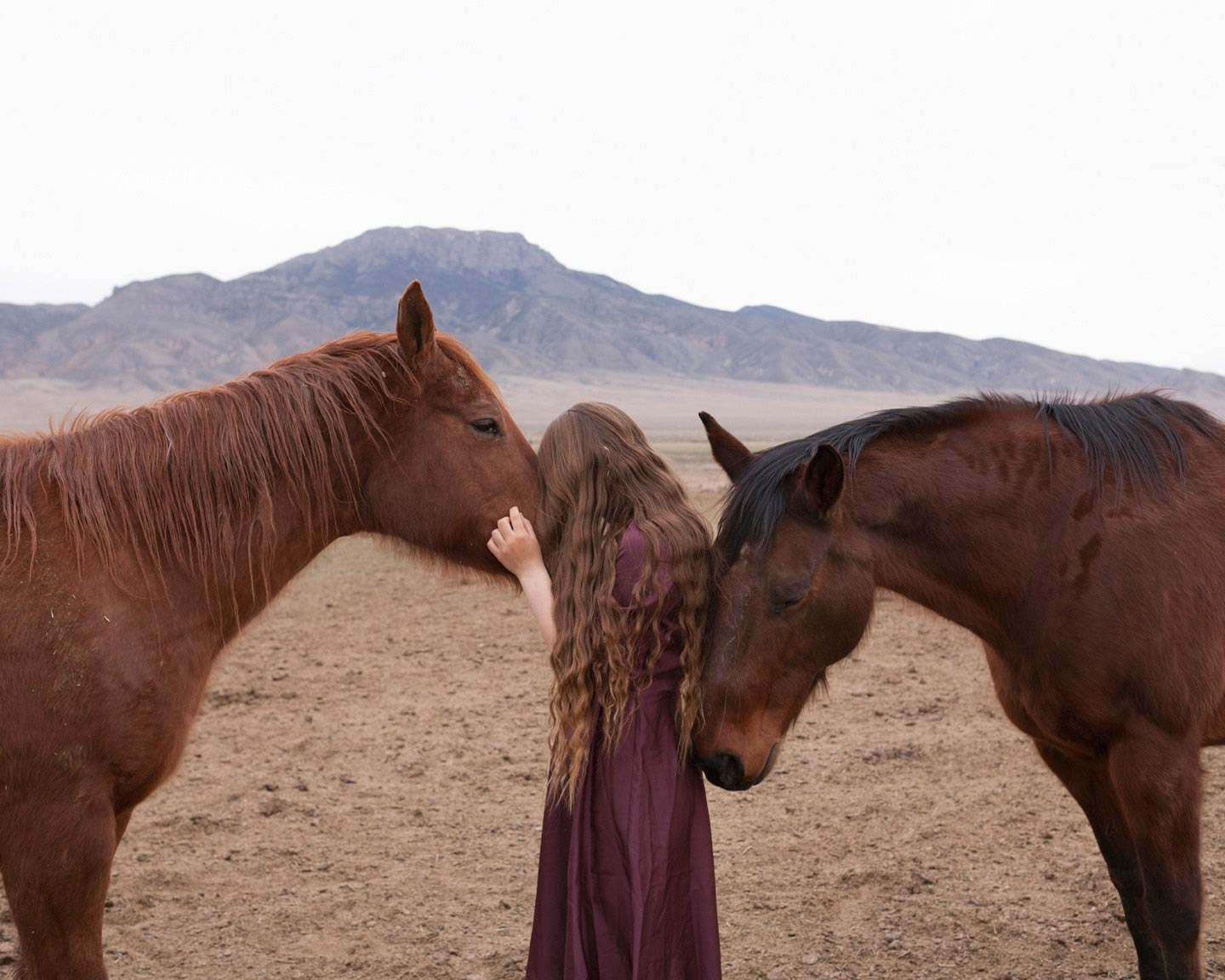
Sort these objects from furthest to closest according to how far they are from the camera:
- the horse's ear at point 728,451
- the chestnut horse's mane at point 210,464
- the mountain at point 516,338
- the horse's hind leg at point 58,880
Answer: the mountain at point 516,338 < the horse's ear at point 728,451 < the chestnut horse's mane at point 210,464 < the horse's hind leg at point 58,880

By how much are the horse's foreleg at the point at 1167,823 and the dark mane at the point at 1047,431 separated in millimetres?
761

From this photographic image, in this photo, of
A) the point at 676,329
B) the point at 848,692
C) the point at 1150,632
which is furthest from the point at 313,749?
the point at 676,329

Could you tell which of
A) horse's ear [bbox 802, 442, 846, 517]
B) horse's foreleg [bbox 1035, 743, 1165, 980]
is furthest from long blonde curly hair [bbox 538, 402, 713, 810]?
horse's foreleg [bbox 1035, 743, 1165, 980]

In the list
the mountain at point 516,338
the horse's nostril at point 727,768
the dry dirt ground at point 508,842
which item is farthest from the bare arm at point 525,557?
the mountain at point 516,338

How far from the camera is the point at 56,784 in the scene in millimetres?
2215

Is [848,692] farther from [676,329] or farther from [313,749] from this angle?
[676,329]

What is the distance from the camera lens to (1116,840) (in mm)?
3084

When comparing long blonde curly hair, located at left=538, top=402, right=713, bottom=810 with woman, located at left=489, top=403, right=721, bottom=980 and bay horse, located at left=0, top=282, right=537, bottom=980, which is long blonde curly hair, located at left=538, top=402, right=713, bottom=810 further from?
bay horse, located at left=0, top=282, right=537, bottom=980

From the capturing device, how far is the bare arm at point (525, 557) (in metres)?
2.59

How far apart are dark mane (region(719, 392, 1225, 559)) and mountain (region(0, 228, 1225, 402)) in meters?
111

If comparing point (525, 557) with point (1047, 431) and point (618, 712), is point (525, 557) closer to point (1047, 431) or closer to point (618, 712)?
point (618, 712)

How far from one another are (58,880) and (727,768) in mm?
1627

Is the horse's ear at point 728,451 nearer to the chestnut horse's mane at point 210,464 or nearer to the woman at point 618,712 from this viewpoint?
the woman at point 618,712

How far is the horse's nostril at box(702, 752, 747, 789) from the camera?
8.38ft
